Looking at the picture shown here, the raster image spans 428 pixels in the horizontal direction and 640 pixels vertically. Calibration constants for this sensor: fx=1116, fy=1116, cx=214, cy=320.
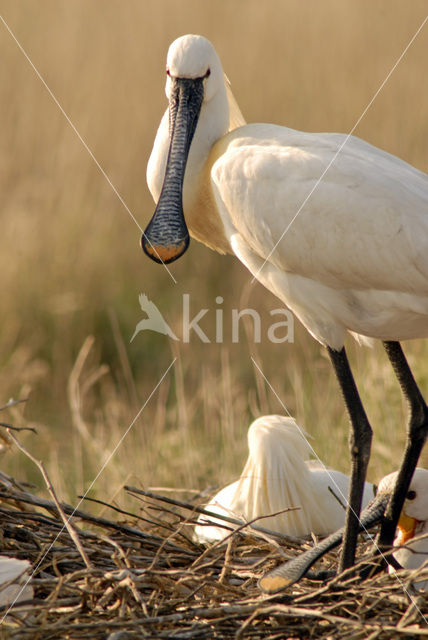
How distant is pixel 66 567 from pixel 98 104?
26.2 feet

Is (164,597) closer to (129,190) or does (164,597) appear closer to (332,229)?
(332,229)

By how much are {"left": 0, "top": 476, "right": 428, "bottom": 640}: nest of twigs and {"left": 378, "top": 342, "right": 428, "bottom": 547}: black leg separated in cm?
26

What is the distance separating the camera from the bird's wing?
4133 millimetres

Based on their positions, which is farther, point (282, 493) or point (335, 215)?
point (282, 493)

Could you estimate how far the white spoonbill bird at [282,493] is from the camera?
5102 millimetres

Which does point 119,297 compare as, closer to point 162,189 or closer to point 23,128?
point 23,128

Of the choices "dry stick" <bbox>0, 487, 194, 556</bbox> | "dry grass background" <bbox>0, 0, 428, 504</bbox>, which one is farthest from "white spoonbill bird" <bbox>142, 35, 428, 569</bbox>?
"dry grass background" <bbox>0, 0, 428, 504</bbox>

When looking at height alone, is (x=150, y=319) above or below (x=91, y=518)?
below

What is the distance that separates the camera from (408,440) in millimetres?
4734

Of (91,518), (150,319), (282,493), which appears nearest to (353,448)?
(282,493)

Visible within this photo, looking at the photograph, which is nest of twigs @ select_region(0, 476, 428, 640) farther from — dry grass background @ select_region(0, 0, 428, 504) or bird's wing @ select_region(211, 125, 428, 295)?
dry grass background @ select_region(0, 0, 428, 504)

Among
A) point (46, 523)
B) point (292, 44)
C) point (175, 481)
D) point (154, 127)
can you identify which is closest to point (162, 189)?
point (46, 523)

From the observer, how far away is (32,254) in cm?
1020

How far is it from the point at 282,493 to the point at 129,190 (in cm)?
632
